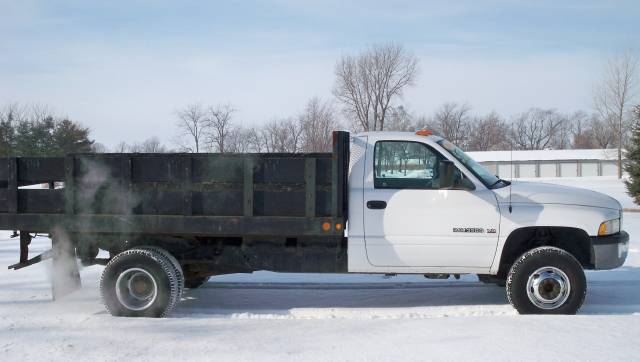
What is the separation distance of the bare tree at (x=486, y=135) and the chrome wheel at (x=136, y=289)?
3025 inches

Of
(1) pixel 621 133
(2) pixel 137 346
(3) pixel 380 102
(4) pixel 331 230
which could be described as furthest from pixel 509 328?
(1) pixel 621 133

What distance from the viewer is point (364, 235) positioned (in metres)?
6.11

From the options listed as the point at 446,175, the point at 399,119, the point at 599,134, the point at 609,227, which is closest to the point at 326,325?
the point at 446,175

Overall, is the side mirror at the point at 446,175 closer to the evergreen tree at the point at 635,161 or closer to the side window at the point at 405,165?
the side window at the point at 405,165

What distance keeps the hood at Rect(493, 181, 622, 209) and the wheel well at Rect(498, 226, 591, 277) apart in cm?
33

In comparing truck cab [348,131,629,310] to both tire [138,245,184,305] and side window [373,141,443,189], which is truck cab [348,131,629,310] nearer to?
side window [373,141,443,189]

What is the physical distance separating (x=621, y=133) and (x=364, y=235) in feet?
172

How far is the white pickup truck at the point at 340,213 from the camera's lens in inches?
237

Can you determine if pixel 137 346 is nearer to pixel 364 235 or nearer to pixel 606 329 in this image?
pixel 364 235

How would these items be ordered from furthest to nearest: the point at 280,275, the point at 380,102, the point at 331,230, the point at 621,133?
1. the point at 621,133
2. the point at 380,102
3. the point at 280,275
4. the point at 331,230

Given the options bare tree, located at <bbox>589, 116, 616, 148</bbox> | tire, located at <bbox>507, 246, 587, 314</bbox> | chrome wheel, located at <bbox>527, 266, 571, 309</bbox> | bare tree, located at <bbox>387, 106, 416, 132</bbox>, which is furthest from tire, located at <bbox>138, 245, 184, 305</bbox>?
bare tree, located at <bbox>589, 116, 616, 148</bbox>

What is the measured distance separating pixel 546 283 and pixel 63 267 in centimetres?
548

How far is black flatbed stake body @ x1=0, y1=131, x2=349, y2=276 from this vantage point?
601 cm

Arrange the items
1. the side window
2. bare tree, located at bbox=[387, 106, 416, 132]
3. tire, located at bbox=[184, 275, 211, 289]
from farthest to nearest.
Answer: bare tree, located at bbox=[387, 106, 416, 132] → tire, located at bbox=[184, 275, 211, 289] → the side window
